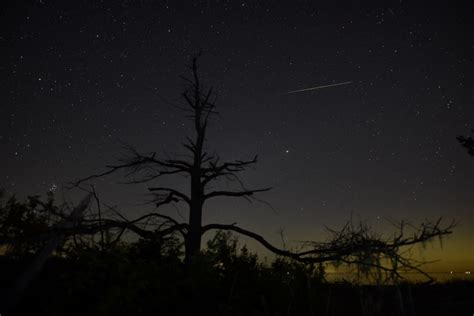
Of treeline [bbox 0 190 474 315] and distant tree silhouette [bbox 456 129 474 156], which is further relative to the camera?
distant tree silhouette [bbox 456 129 474 156]

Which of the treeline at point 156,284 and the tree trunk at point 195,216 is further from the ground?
the tree trunk at point 195,216

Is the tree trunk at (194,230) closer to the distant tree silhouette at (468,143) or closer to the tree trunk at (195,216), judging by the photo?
the tree trunk at (195,216)

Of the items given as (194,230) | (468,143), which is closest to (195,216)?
(194,230)

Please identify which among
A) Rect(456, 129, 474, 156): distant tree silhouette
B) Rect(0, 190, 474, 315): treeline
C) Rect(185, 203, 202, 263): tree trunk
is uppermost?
Rect(456, 129, 474, 156): distant tree silhouette

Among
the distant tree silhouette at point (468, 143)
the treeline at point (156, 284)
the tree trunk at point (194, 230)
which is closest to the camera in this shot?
the treeline at point (156, 284)

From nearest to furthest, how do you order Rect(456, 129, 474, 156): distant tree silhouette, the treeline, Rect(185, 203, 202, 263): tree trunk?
the treeline, Rect(185, 203, 202, 263): tree trunk, Rect(456, 129, 474, 156): distant tree silhouette

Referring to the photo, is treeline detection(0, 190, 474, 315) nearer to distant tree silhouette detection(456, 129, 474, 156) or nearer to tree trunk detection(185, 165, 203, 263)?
tree trunk detection(185, 165, 203, 263)

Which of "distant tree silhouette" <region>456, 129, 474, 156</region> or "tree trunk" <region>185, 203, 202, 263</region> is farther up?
"distant tree silhouette" <region>456, 129, 474, 156</region>

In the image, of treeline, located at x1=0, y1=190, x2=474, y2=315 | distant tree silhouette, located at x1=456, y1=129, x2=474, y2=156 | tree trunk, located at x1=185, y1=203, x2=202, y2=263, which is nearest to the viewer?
treeline, located at x1=0, y1=190, x2=474, y2=315

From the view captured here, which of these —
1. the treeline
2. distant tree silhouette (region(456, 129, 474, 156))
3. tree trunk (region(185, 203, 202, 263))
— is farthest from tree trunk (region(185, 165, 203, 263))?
distant tree silhouette (region(456, 129, 474, 156))

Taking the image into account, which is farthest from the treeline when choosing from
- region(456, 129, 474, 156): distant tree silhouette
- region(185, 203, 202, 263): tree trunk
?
region(456, 129, 474, 156): distant tree silhouette

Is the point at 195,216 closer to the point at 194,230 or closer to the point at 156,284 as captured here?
the point at 194,230

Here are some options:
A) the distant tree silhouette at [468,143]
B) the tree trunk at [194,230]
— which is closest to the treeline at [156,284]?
the tree trunk at [194,230]

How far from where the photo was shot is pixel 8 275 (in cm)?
651
